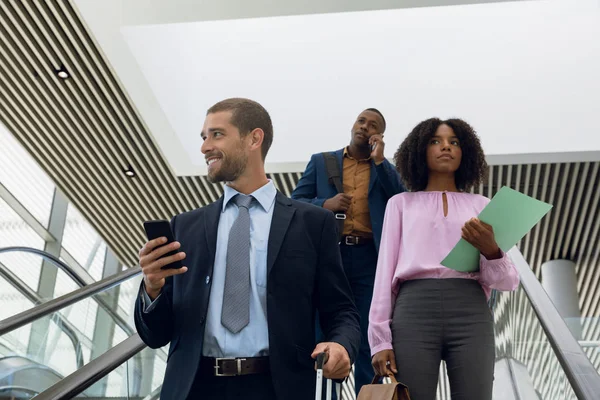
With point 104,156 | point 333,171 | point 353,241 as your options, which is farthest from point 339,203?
point 104,156

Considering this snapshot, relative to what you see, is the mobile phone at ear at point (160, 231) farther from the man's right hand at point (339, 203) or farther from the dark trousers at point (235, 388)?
the man's right hand at point (339, 203)

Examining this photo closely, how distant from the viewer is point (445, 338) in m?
2.31

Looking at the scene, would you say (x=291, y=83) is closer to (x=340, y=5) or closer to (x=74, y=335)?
(x=340, y=5)

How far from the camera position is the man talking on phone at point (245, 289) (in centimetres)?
182

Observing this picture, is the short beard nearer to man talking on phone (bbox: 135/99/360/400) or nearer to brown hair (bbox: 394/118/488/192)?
man talking on phone (bbox: 135/99/360/400)

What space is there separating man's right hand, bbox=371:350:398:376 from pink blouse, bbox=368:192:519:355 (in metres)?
0.02

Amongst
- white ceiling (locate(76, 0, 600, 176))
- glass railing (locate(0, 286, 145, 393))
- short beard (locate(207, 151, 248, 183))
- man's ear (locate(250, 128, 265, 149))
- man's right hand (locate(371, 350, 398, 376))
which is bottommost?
glass railing (locate(0, 286, 145, 393))

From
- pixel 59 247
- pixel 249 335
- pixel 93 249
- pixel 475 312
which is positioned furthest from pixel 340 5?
pixel 93 249

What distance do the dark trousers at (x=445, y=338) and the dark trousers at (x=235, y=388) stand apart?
60 cm

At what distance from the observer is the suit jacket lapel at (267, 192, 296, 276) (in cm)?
199

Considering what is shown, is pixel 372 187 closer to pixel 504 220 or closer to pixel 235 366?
pixel 504 220

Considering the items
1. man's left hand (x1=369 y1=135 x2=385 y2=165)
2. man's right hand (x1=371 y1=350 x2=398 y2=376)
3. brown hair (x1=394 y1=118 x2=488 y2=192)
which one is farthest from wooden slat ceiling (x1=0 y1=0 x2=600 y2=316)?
man's right hand (x1=371 y1=350 x2=398 y2=376)

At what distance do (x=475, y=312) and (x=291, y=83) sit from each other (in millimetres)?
6996

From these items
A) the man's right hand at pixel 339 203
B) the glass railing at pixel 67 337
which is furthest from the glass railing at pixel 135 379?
the man's right hand at pixel 339 203
